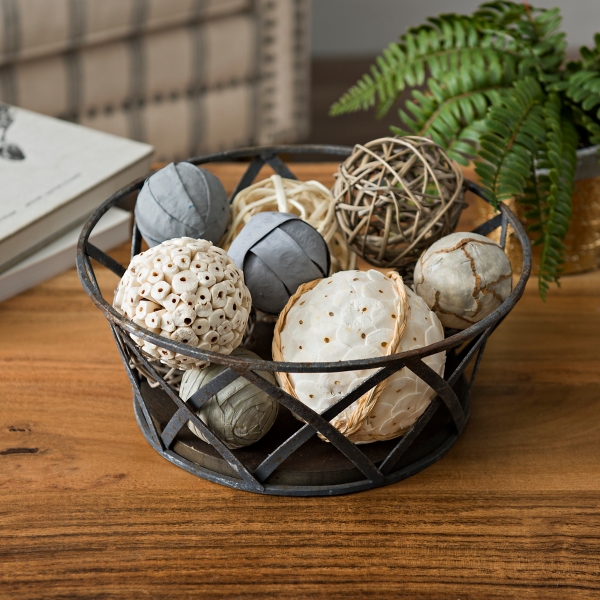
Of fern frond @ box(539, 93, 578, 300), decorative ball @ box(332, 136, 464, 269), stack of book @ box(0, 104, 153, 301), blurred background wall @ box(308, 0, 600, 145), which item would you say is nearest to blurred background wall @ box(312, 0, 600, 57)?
blurred background wall @ box(308, 0, 600, 145)

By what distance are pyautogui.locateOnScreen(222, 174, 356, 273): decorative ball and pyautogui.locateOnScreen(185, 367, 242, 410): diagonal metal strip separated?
0.66 ft

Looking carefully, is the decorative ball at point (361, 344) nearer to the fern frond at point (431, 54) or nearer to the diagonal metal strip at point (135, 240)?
the diagonal metal strip at point (135, 240)

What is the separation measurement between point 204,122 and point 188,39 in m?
0.20

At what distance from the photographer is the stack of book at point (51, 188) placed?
76cm

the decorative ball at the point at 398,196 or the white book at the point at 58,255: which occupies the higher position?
the decorative ball at the point at 398,196

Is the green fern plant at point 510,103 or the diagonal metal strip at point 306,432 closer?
the diagonal metal strip at point 306,432

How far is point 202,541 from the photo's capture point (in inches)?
19.8

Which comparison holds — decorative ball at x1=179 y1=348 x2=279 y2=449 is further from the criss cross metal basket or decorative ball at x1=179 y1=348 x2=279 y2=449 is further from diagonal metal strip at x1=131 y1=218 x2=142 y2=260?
diagonal metal strip at x1=131 y1=218 x2=142 y2=260

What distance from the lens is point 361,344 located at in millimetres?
493

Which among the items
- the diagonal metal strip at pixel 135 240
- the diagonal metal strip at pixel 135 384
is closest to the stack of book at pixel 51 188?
the diagonal metal strip at pixel 135 240

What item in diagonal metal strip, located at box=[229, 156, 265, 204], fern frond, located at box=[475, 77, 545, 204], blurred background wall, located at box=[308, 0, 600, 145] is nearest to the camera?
fern frond, located at box=[475, 77, 545, 204]

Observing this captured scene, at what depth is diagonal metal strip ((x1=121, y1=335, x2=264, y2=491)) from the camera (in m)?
0.49

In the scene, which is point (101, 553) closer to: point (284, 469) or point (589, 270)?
point (284, 469)

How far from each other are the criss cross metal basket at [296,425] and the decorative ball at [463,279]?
0.03 m
